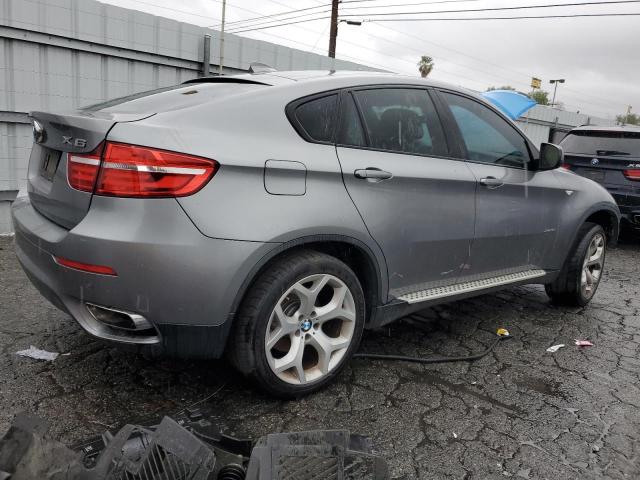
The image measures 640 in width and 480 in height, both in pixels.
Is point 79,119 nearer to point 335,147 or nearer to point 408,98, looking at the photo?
point 335,147

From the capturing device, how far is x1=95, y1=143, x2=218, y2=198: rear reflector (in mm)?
2225

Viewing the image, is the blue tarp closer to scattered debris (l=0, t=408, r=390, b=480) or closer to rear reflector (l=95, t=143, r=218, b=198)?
rear reflector (l=95, t=143, r=218, b=198)

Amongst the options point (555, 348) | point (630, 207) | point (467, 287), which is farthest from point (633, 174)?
point (467, 287)

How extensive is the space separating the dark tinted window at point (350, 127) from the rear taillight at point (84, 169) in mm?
1197

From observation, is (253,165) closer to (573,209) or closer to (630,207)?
(573,209)

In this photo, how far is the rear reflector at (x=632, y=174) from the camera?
734 cm

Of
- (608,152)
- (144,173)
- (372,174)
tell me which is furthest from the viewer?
(608,152)

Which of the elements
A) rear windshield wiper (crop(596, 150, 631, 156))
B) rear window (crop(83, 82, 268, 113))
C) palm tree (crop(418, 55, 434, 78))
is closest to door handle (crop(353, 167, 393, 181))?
rear window (crop(83, 82, 268, 113))

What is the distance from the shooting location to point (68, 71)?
19.8 feet

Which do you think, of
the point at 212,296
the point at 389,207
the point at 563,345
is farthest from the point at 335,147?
the point at 563,345

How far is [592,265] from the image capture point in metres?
4.70

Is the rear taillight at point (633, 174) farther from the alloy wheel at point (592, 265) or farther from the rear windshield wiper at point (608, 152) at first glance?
the alloy wheel at point (592, 265)

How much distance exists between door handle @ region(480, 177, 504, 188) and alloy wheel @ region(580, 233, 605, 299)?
1.46 m

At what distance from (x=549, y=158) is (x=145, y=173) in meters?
3.02
